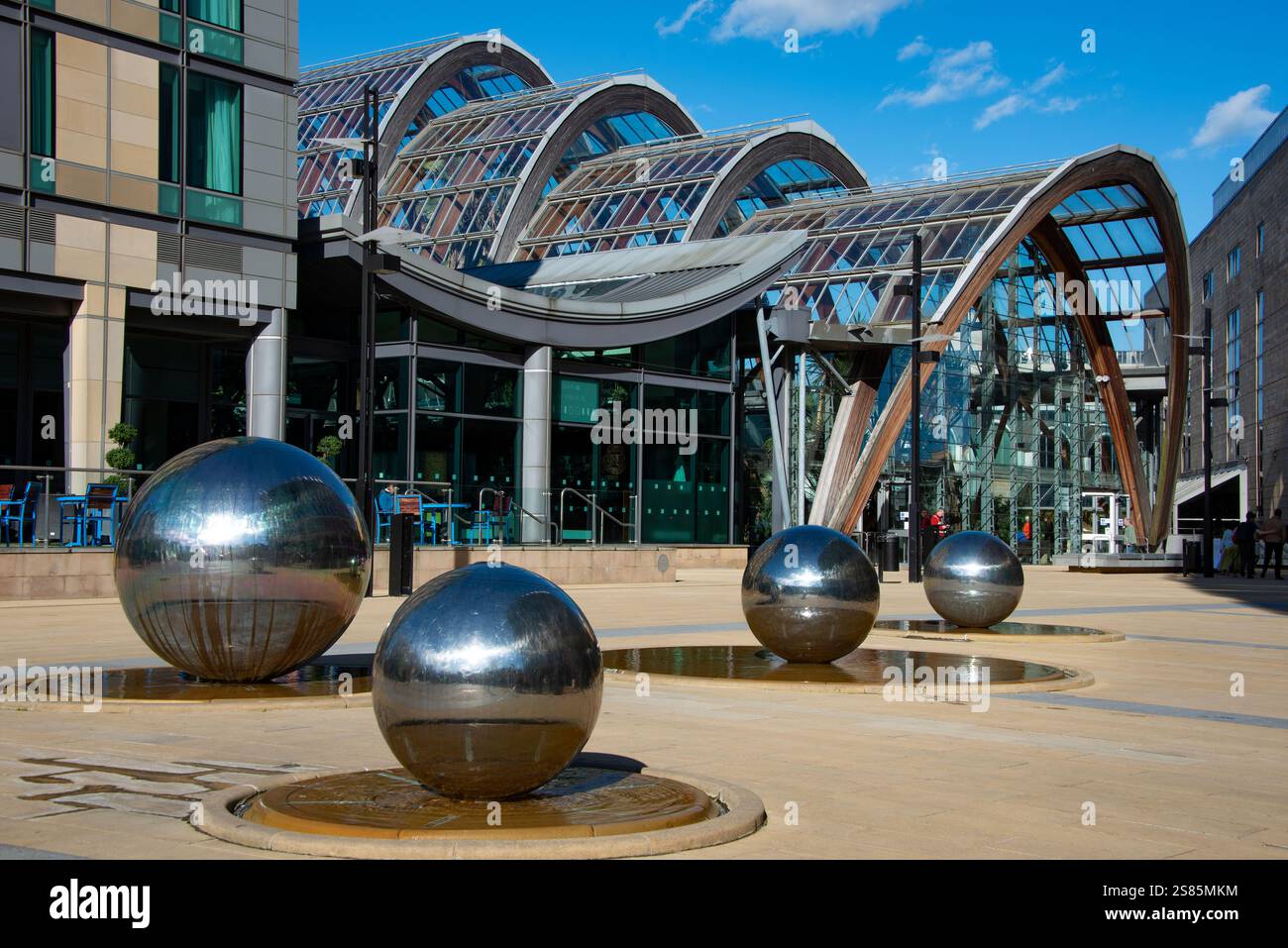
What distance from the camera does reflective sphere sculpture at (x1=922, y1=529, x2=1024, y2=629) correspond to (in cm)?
1766

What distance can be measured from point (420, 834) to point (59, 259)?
79.9ft

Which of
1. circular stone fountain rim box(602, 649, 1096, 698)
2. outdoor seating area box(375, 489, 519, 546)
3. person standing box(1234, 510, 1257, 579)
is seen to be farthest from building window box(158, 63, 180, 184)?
person standing box(1234, 510, 1257, 579)

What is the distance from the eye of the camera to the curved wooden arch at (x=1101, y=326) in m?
49.9

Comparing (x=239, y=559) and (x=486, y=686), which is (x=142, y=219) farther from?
(x=486, y=686)

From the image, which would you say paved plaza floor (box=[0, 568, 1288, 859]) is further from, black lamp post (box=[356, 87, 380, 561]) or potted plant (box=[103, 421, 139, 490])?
black lamp post (box=[356, 87, 380, 561])

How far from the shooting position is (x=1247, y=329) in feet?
282

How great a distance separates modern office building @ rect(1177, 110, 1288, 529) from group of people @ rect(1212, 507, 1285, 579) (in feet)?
73.1

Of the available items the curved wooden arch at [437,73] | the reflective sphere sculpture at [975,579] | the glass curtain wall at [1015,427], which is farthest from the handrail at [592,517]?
the curved wooden arch at [437,73]

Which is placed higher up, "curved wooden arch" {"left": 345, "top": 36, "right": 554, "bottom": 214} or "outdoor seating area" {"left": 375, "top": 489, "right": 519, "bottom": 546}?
"curved wooden arch" {"left": 345, "top": 36, "right": 554, "bottom": 214}

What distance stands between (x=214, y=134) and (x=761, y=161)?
31414 millimetres

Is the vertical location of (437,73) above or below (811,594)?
above

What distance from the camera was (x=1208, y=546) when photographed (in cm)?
4400

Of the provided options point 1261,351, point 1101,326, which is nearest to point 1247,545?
point 1101,326
